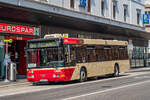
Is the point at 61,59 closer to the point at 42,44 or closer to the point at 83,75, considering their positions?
the point at 42,44

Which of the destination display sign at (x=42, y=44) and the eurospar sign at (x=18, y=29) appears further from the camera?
the eurospar sign at (x=18, y=29)

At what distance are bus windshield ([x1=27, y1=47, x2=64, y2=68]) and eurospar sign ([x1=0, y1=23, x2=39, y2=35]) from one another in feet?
12.5

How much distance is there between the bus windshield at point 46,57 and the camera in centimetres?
1861

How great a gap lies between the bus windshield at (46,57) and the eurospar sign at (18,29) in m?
3.81

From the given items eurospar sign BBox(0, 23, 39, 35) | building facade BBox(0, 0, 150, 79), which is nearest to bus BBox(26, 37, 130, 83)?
eurospar sign BBox(0, 23, 39, 35)

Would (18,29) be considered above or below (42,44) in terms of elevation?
above

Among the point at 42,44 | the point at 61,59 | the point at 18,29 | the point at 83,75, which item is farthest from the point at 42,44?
the point at 18,29

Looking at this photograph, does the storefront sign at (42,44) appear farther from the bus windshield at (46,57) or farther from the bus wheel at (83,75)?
the bus wheel at (83,75)

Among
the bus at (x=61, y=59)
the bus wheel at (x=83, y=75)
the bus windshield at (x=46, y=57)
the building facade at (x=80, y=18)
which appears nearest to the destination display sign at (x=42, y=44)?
the bus at (x=61, y=59)

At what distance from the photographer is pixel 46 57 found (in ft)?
61.9

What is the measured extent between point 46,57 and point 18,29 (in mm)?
5553

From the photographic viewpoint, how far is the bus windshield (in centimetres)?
1861

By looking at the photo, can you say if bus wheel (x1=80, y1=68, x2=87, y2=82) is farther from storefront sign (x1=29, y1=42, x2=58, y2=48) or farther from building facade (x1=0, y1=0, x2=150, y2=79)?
building facade (x1=0, y1=0, x2=150, y2=79)

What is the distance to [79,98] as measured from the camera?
12156 millimetres
